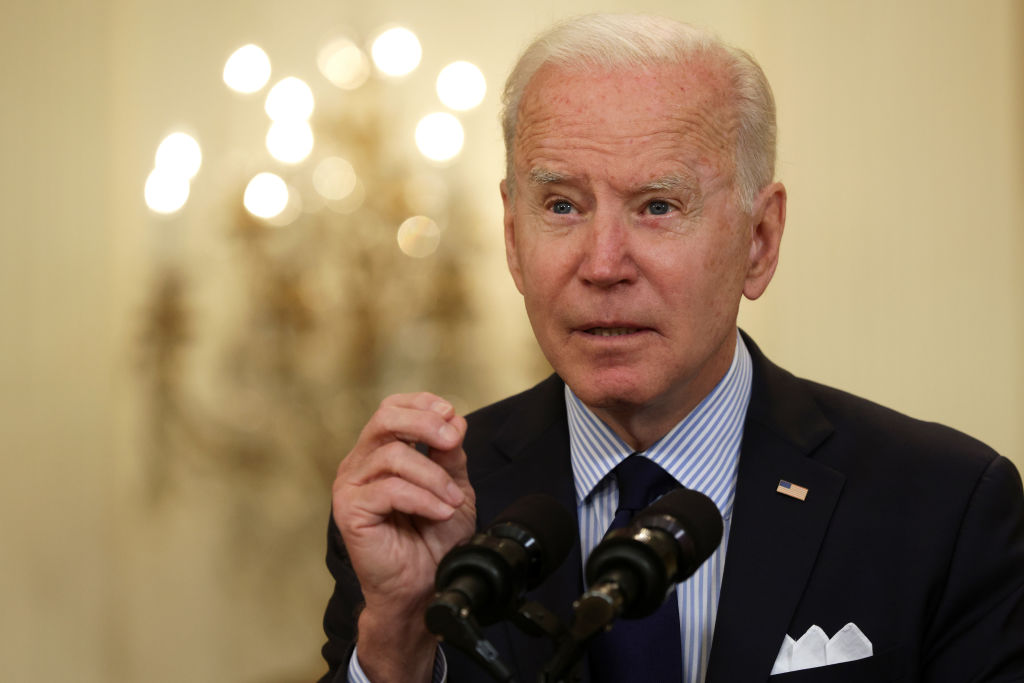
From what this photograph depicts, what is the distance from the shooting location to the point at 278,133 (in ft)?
12.1

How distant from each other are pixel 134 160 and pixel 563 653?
10.2 feet

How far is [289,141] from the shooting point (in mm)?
3711

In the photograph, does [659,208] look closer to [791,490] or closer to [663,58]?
[663,58]

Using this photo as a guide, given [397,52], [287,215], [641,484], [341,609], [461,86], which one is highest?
[397,52]

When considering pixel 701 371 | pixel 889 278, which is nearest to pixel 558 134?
A: pixel 701 371

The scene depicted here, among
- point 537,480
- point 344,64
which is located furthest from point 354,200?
point 537,480

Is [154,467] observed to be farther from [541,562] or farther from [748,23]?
[541,562]

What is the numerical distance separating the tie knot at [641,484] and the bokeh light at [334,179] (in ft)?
7.77

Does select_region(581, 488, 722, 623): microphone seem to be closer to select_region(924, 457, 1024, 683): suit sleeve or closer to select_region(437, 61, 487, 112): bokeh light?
select_region(924, 457, 1024, 683): suit sleeve

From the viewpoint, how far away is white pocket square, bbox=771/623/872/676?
144 centimetres

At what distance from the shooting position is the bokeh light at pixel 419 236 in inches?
147

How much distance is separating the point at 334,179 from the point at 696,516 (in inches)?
116

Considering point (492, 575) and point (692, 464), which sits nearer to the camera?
point (492, 575)

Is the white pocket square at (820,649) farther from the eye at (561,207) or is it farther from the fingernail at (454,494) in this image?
the eye at (561,207)
